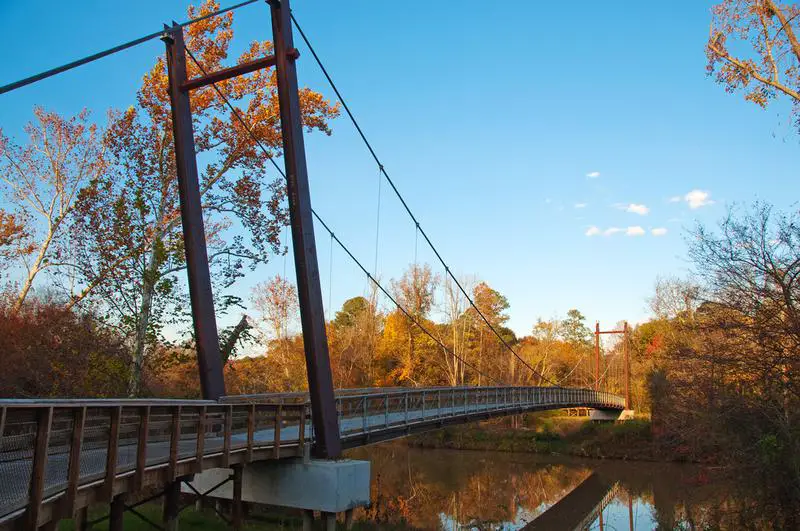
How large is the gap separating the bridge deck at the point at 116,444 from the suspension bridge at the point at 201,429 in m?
0.01

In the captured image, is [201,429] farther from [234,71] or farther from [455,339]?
[455,339]

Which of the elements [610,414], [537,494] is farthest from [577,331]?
[537,494]

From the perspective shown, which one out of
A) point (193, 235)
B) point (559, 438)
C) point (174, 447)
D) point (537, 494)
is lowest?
point (537, 494)

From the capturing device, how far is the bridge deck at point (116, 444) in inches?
171

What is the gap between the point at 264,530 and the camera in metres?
9.22

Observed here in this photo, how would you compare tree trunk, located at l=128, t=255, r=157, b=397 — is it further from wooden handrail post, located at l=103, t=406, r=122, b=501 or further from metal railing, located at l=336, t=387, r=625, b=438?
wooden handrail post, located at l=103, t=406, r=122, b=501

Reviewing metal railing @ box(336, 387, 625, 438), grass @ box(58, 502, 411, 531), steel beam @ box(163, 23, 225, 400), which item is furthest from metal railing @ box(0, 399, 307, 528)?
metal railing @ box(336, 387, 625, 438)

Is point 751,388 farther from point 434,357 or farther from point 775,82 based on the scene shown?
point 434,357

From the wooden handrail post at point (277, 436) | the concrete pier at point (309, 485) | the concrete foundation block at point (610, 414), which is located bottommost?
the concrete foundation block at point (610, 414)

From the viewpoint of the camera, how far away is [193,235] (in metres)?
9.69

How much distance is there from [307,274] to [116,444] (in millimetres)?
4234

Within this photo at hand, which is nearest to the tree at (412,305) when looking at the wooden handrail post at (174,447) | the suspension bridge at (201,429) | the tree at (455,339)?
the tree at (455,339)

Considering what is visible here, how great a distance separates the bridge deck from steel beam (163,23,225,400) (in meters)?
0.68

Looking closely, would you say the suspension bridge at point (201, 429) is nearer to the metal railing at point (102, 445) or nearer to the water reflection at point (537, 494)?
the metal railing at point (102, 445)
